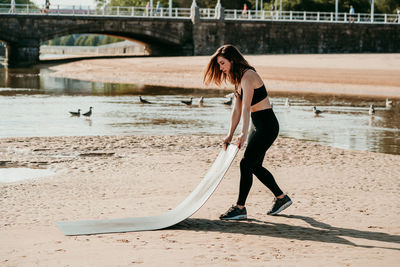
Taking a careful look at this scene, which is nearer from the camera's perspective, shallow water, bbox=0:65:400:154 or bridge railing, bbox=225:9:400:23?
shallow water, bbox=0:65:400:154

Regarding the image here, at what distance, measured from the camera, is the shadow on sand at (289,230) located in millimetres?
5020

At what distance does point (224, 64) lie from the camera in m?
5.28

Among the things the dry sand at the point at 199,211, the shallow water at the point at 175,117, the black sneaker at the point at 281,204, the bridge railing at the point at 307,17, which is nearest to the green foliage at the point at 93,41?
the bridge railing at the point at 307,17

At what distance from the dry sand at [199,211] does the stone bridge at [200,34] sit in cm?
4058

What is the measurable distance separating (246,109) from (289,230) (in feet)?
3.55

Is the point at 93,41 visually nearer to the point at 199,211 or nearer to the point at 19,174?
the point at 19,174

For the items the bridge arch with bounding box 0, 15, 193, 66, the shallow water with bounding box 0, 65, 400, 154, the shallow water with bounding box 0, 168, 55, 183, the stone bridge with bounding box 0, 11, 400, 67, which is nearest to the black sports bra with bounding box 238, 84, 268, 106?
the shallow water with bounding box 0, 168, 55, 183

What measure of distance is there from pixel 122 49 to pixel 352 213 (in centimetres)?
7475

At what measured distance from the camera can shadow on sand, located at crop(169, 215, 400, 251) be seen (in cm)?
502

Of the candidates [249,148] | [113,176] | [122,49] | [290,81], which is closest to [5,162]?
[113,176]

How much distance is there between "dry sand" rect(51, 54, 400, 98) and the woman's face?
21.7 m

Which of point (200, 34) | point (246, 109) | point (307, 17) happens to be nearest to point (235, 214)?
point (246, 109)

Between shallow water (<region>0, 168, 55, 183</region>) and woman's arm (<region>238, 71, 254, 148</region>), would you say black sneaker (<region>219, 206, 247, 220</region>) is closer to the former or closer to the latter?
woman's arm (<region>238, 71, 254, 148</region>)

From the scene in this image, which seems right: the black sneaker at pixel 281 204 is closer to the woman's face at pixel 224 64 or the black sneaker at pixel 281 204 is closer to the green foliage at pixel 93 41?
the woman's face at pixel 224 64
